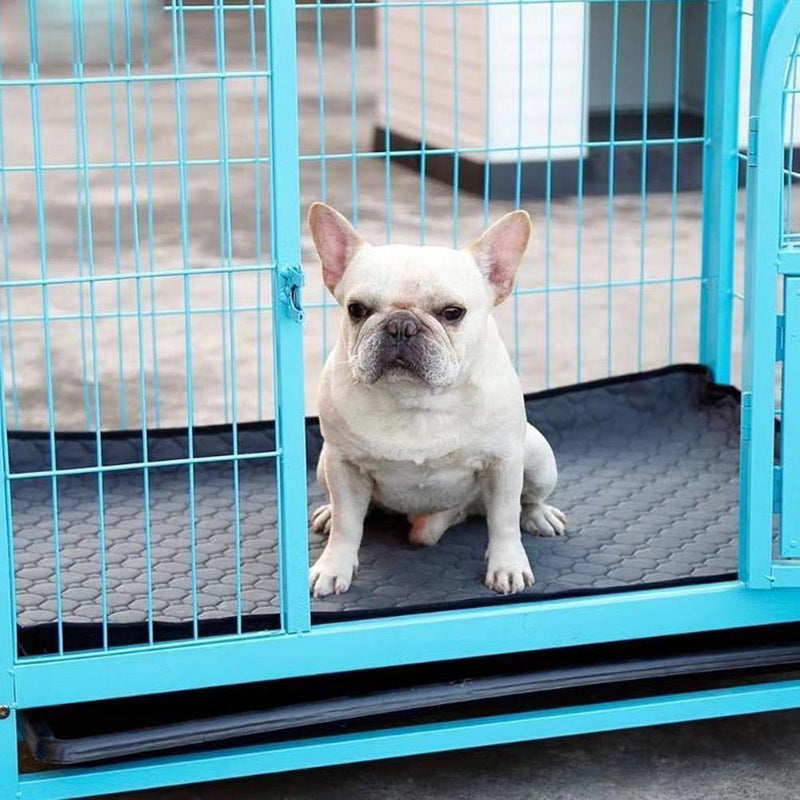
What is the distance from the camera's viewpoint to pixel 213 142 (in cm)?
962

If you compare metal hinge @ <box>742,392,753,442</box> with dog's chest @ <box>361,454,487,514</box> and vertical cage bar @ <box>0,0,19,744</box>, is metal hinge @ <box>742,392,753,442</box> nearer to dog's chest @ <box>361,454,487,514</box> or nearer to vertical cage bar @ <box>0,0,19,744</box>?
dog's chest @ <box>361,454,487,514</box>

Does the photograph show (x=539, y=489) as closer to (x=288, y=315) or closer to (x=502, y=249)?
(x=502, y=249)

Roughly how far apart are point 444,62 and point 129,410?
3.80m

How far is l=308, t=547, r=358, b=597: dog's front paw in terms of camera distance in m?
2.92

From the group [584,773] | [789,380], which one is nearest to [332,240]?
[789,380]

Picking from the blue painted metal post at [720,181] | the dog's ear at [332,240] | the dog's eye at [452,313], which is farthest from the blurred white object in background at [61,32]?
the dog's eye at [452,313]

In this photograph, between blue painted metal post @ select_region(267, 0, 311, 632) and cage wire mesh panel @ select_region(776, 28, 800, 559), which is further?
cage wire mesh panel @ select_region(776, 28, 800, 559)

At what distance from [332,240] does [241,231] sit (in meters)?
4.88

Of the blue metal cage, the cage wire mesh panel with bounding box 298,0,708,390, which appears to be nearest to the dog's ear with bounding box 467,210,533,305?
the blue metal cage

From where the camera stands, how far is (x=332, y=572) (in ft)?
9.68

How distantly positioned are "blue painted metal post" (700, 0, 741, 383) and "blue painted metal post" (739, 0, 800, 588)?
1156mm

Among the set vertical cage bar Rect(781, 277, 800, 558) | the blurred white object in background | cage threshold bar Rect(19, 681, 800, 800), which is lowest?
cage threshold bar Rect(19, 681, 800, 800)

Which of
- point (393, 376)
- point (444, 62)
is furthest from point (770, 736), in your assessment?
point (444, 62)

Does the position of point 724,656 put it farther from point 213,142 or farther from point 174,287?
point 213,142
